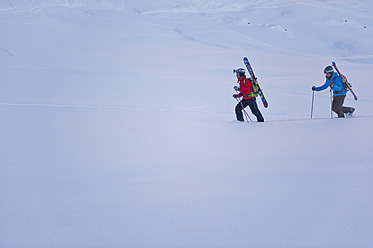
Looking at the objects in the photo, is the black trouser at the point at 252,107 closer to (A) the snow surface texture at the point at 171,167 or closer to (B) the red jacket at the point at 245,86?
(B) the red jacket at the point at 245,86

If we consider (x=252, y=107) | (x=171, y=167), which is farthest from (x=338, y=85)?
(x=171, y=167)

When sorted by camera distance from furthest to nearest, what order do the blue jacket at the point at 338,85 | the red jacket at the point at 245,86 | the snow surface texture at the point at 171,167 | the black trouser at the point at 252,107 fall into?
1. the blue jacket at the point at 338,85
2. the black trouser at the point at 252,107
3. the red jacket at the point at 245,86
4. the snow surface texture at the point at 171,167

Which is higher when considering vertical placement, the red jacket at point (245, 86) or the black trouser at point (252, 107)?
the red jacket at point (245, 86)

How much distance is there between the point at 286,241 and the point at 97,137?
3849mm

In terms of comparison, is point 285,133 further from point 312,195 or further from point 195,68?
point 195,68

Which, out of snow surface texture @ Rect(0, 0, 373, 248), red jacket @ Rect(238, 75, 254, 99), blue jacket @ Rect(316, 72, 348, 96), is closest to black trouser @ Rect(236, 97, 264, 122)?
red jacket @ Rect(238, 75, 254, 99)

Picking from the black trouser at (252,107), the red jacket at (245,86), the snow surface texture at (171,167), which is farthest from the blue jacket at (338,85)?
the red jacket at (245,86)

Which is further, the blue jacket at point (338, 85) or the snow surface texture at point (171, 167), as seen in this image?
the blue jacket at point (338, 85)

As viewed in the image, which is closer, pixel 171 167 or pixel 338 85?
pixel 171 167

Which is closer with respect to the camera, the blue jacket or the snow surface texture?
the snow surface texture

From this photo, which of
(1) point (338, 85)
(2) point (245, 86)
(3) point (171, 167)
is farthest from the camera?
(1) point (338, 85)

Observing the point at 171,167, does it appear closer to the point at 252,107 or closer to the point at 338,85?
the point at 252,107

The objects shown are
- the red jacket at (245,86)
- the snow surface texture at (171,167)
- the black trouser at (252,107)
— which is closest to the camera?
the snow surface texture at (171,167)

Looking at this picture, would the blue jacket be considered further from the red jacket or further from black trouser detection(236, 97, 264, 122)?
the red jacket
